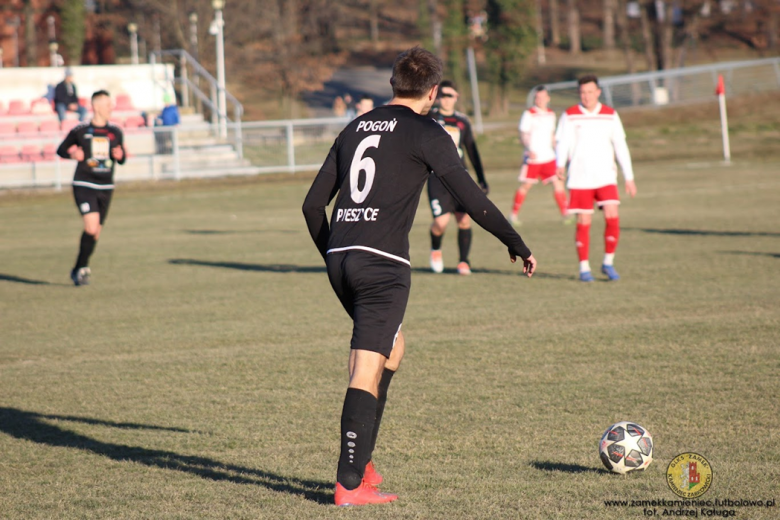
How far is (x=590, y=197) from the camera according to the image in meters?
11.1

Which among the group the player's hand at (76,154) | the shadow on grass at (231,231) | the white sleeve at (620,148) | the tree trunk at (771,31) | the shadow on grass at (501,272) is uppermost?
the tree trunk at (771,31)

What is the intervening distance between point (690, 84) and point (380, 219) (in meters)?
38.8

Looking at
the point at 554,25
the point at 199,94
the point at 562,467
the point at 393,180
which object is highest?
the point at 554,25

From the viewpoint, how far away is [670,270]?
11727 millimetres

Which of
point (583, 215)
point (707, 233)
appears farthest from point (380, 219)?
point (707, 233)

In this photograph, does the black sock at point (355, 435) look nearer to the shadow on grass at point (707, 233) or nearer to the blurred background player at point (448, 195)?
the blurred background player at point (448, 195)

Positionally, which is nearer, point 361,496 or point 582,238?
point 361,496

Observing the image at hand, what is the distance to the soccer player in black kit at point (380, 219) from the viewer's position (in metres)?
4.32

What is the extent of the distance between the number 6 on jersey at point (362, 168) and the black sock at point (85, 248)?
841 cm

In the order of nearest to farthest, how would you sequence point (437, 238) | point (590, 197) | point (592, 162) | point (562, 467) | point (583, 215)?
point (562, 467), point (592, 162), point (590, 197), point (583, 215), point (437, 238)

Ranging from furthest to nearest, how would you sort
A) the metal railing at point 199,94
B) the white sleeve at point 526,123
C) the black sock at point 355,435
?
the metal railing at point 199,94 → the white sleeve at point 526,123 → the black sock at point 355,435

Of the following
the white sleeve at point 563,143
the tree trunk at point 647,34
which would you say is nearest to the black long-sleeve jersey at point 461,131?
the white sleeve at point 563,143

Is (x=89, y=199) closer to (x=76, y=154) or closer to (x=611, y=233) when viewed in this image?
(x=76, y=154)

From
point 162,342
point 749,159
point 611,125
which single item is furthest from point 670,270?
point 749,159
